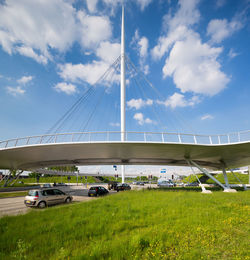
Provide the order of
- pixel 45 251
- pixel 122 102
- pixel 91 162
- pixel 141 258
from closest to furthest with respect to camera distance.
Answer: pixel 141 258, pixel 45 251, pixel 91 162, pixel 122 102

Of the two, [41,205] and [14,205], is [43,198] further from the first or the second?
[14,205]

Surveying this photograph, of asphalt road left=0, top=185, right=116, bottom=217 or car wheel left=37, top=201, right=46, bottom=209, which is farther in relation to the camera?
Answer: car wheel left=37, top=201, right=46, bottom=209

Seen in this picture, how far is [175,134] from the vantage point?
63.1ft

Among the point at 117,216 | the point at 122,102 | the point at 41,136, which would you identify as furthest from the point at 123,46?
the point at 117,216

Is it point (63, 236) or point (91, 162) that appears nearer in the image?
point (63, 236)

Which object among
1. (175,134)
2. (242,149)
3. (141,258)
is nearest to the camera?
(141,258)

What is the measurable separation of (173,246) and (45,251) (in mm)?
3749

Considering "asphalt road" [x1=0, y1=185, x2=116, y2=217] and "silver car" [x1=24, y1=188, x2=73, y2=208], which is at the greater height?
"silver car" [x1=24, y1=188, x2=73, y2=208]

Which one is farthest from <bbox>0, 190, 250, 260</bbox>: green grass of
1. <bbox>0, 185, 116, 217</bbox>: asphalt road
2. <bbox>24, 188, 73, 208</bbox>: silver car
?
<bbox>24, 188, 73, 208</bbox>: silver car

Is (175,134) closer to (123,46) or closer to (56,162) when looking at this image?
(56,162)

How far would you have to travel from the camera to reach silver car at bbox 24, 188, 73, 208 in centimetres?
1339

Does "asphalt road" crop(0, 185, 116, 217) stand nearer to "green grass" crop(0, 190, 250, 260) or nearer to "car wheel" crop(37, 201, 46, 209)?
"car wheel" crop(37, 201, 46, 209)

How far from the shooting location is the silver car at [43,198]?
43.9 ft

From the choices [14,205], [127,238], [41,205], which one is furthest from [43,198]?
[127,238]
